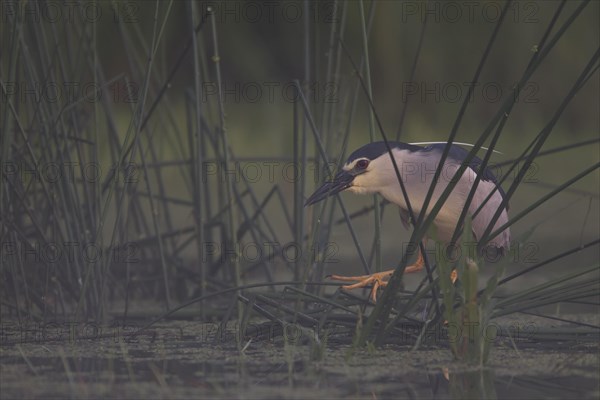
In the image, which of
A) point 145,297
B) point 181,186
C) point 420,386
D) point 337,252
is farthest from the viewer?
point 181,186

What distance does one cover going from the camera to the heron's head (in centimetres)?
428

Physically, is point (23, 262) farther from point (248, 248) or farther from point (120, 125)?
point (120, 125)

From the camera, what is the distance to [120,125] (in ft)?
31.0

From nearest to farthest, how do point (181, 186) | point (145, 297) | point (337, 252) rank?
point (145, 297) < point (337, 252) < point (181, 186)

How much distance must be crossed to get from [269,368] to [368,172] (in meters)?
1.00

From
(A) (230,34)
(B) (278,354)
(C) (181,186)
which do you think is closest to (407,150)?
(B) (278,354)

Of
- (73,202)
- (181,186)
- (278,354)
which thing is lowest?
(181,186)

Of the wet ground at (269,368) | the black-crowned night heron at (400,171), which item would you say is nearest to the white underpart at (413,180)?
the black-crowned night heron at (400,171)

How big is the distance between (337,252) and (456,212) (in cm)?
210

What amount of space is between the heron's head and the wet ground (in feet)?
Answer: 1.90

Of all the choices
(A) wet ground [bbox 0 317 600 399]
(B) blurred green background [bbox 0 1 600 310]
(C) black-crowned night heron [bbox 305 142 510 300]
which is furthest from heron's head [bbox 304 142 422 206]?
(B) blurred green background [bbox 0 1 600 310]

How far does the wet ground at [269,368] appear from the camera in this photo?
3201 millimetres

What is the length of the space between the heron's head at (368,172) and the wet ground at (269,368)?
22.8 inches

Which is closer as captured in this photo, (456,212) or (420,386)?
(420,386)
